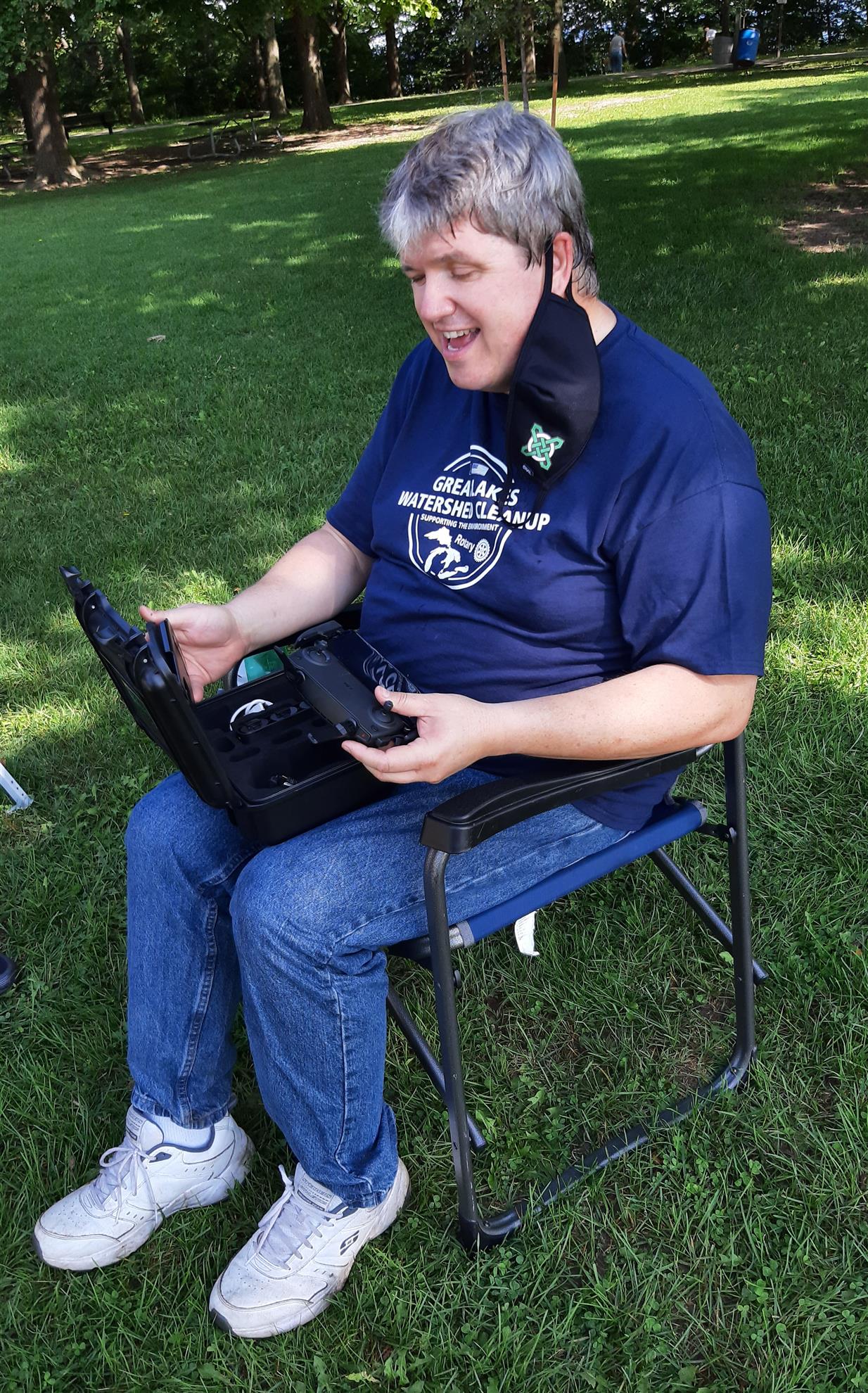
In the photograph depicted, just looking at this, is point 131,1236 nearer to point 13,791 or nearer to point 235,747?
point 235,747

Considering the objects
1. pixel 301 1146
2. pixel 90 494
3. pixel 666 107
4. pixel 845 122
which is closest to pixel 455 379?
pixel 301 1146

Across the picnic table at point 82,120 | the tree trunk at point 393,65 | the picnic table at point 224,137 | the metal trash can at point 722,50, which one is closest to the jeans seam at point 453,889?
the picnic table at point 224,137

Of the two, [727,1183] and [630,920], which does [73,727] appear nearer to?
[630,920]

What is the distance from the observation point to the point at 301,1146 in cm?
161

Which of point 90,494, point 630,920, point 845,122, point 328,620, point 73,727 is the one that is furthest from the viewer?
point 845,122

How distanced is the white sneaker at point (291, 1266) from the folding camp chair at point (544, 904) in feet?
0.66

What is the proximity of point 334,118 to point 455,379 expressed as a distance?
2642 cm

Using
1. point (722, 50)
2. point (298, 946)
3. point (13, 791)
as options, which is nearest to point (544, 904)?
point (298, 946)

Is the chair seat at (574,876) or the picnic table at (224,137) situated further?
the picnic table at (224,137)

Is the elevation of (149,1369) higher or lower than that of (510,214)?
lower

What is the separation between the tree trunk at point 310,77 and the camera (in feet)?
70.0

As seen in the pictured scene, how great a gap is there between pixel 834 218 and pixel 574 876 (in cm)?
732

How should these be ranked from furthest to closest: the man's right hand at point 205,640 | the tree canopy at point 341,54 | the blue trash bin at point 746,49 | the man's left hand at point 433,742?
the blue trash bin at point 746,49, the tree canopy at point 341,54, the man's right hand at point 205,640, the man's left hand at point 433,742

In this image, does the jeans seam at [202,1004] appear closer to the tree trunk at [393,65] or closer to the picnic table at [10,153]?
the picnic table at [10,153]
